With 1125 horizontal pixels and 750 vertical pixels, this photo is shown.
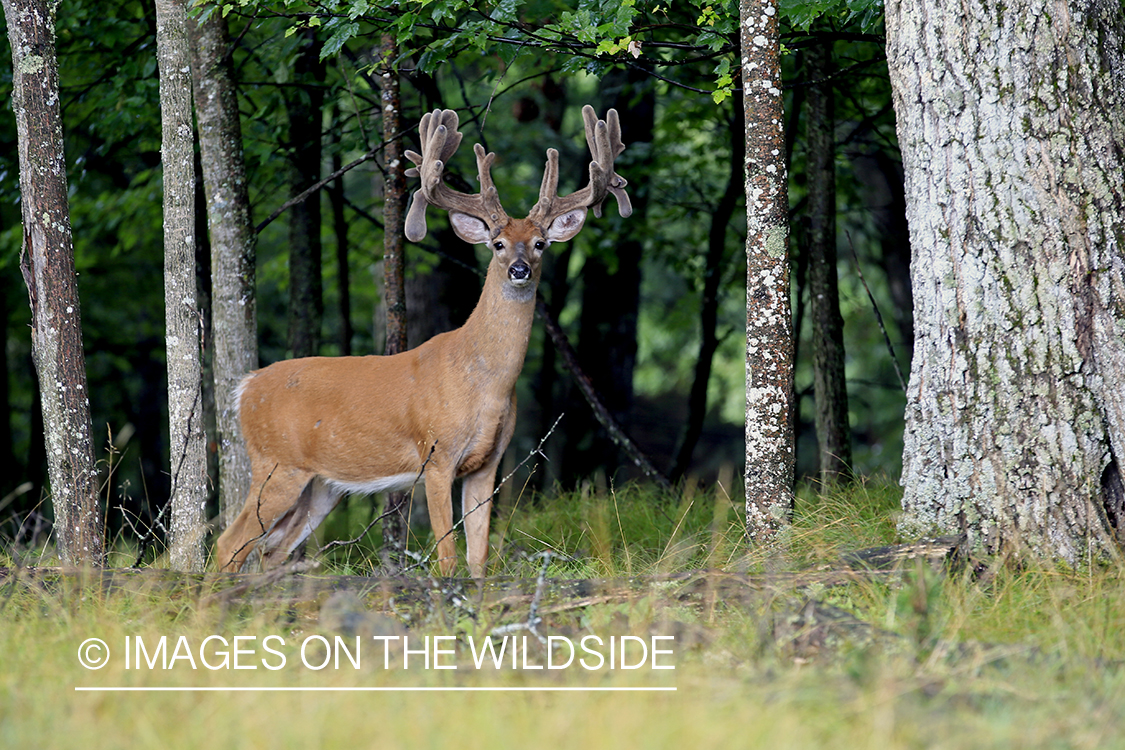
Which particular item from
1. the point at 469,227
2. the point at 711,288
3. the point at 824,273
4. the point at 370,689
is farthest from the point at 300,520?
the point at 711,288

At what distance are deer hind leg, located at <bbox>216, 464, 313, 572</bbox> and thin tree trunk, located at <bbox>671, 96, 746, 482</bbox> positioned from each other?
4147mm

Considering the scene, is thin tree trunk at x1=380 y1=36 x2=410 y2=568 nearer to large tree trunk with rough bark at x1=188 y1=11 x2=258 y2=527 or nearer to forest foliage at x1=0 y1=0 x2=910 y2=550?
forest foliage at x1=0 y1=0 x2=910 y2=550

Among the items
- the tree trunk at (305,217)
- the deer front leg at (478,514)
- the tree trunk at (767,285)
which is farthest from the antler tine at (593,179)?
the tree trunk at (305,217)

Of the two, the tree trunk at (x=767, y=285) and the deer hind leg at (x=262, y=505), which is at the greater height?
the tree trunk at (x=767, y=285)

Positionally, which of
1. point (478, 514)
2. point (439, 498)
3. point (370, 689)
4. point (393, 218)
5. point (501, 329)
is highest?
point (393, 218)

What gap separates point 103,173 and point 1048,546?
10.7 m

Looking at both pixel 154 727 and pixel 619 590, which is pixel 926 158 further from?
pixel 154 727

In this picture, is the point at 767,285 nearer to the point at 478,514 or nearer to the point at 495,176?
the point at 478,514

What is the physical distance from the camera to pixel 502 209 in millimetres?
6066

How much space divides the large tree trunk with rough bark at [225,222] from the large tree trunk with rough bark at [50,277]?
1.35 m

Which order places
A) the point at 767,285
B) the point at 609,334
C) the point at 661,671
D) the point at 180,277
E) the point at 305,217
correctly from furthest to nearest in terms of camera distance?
the point at 609,334
the point at 305,217
the point at 180,277
the point at 767,285
the point at 661,671

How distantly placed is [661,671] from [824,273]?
4.67 metres

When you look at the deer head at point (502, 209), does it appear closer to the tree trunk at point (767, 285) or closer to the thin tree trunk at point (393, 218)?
the thin tree trunk at point (393, 218)

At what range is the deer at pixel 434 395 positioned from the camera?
19.5ft
